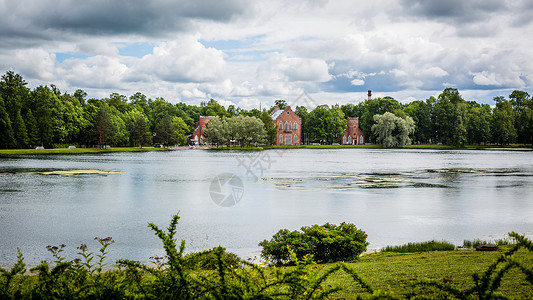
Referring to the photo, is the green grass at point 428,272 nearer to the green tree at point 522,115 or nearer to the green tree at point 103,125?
the green tree at point 103,125

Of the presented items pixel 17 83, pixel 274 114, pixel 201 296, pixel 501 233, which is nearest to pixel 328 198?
pixel 501 233

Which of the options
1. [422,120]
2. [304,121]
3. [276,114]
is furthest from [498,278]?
[422,120]

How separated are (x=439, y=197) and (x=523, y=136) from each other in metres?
114

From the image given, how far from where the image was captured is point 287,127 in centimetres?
12531

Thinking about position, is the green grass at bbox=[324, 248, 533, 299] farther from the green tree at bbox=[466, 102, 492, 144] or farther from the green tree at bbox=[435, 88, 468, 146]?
the green tree at bbox=[466, 102, 492, 144]

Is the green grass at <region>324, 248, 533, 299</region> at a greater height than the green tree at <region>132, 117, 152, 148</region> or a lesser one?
lesser

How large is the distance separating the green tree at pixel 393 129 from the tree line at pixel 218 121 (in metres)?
0.27

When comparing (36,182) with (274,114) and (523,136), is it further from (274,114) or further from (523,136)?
(523,136)

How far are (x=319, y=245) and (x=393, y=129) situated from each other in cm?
10780

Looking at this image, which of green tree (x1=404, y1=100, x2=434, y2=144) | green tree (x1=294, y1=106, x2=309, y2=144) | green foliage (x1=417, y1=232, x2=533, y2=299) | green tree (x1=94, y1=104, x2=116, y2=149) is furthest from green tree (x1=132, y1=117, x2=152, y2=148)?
green foliage (x1=417, y1=232, x2=533, y2=299)

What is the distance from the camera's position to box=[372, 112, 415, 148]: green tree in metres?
114

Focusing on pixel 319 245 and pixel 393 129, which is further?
pixel 393 129

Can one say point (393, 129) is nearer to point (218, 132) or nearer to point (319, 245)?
point (218, 132)

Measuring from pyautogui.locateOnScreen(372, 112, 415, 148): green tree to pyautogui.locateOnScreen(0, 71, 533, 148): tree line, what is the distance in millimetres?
271
